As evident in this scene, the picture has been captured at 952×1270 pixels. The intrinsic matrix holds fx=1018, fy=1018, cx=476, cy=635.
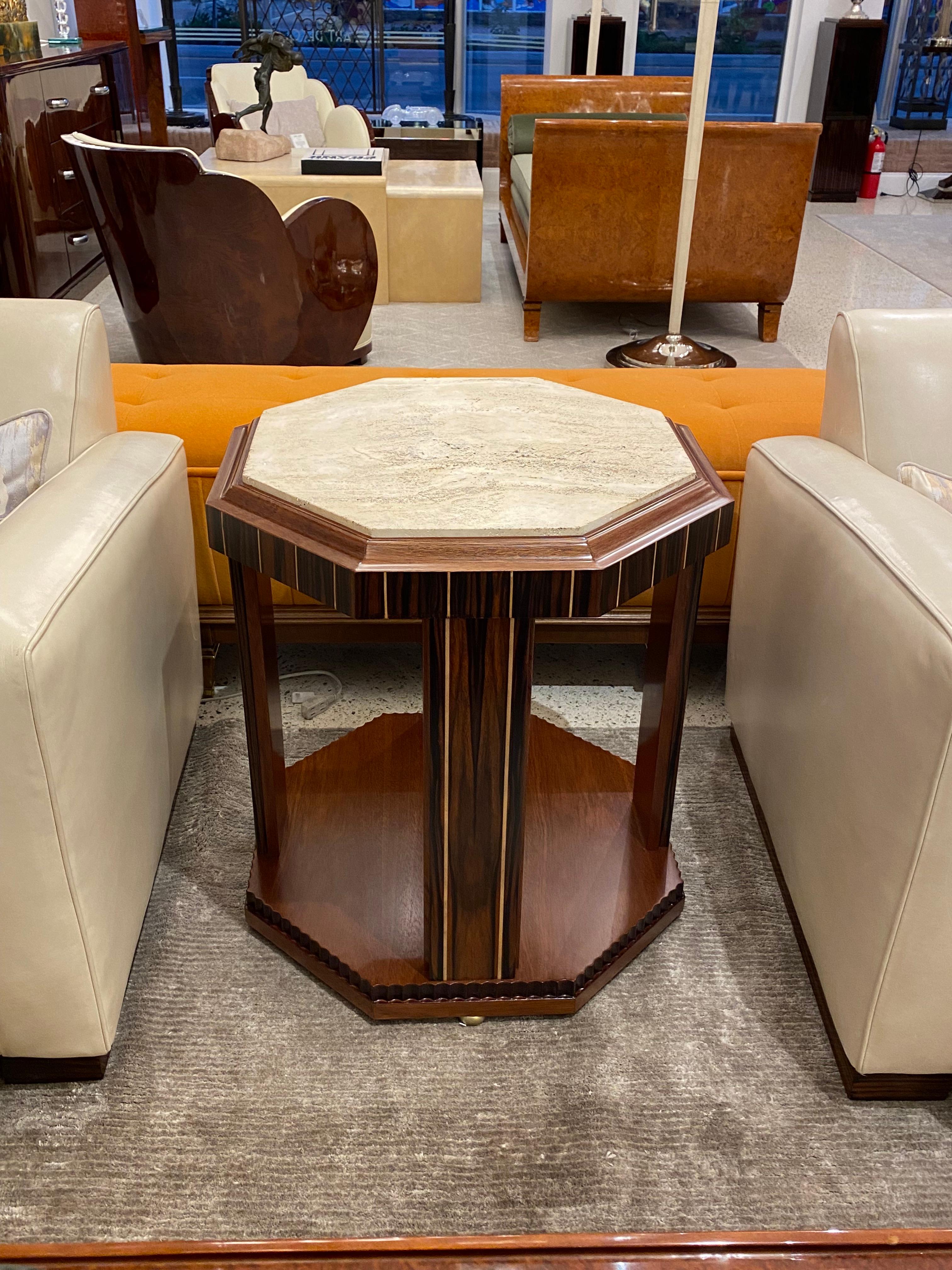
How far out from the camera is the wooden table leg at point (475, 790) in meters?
1.11

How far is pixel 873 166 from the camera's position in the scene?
24.3 feet

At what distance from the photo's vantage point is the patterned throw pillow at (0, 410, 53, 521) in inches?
52.0

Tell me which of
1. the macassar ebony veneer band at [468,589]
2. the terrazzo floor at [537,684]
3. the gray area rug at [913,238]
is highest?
the macassar ebony veneer band at [468,589]

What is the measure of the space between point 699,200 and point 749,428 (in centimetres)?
238

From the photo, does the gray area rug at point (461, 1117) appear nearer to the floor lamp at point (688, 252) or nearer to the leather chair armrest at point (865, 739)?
the leather chair armrest at point (865, 739)

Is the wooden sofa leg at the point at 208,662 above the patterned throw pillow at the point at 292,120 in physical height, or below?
below

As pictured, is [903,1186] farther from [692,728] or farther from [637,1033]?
[692,728]

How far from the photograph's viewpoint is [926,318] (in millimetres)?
1475

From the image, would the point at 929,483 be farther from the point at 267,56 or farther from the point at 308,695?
the point at 267,56

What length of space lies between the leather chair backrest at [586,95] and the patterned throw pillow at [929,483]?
4405 mm

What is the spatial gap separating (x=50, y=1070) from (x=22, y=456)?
79cm

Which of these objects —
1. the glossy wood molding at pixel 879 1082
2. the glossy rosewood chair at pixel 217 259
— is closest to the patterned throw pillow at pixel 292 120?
the glossy rosewood chair at pixel 217 259

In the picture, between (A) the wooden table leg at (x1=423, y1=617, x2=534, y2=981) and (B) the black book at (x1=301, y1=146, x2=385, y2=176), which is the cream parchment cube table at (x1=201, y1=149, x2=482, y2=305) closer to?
(B) the black book at (x1=301, y1=146, x2=385, y2=176)

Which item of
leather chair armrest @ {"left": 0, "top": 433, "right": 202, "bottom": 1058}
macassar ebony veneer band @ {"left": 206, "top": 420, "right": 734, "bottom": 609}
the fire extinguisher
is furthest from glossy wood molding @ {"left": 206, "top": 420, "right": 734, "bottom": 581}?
the fire extinguisher
